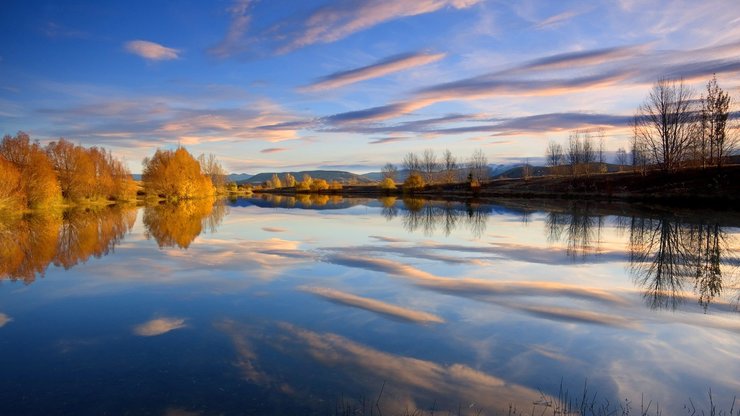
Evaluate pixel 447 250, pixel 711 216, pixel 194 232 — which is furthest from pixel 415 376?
pixel 711 216

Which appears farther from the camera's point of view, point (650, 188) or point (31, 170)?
point (650, 188)

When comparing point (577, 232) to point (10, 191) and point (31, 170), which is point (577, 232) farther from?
point (31, 170)

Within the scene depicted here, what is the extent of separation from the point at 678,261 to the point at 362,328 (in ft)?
41.9

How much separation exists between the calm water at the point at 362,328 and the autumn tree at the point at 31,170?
29.3 meters

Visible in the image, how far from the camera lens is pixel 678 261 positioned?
1522cm

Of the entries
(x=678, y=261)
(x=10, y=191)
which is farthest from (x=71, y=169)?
(x=678, y=261)

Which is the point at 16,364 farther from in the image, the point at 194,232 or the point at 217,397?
the point at 194,232

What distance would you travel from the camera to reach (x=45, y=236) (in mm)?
23031

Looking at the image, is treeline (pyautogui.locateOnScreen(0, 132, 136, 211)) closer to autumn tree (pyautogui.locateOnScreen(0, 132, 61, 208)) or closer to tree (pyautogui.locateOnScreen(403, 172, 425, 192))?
autumn tree (pyautogui.locateOnScreen(0, 132, 61, 208))

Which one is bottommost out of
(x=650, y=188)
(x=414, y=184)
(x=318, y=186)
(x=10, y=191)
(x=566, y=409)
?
(x=566, y=409)

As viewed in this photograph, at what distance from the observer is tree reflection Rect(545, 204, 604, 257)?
18.5 metres

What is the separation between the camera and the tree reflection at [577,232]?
18.5 m

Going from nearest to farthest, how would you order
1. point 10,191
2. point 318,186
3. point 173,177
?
point 10,191 < point 173,177 < point 318,186

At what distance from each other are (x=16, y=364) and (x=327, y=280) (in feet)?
24.2
